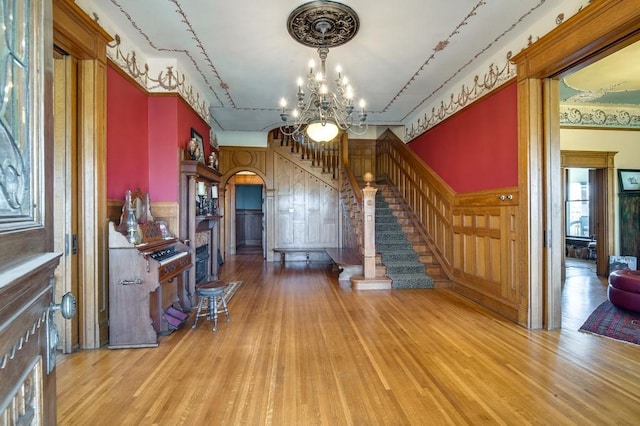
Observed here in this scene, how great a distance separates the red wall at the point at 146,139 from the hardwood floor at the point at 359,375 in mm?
1827

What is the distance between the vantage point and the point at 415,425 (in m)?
1.94

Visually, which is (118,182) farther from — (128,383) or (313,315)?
(313,315)

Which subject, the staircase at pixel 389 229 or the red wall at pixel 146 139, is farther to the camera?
the staircase at pixel 389 229

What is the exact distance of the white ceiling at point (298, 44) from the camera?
3.19m

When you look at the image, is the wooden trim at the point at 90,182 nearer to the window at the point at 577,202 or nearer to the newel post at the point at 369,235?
the newel post at the point at 369,235

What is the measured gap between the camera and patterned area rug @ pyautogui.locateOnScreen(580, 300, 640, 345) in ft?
10.9

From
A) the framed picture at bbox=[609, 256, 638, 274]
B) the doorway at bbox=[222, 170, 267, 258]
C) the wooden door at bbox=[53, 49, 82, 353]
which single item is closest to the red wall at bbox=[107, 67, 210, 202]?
the wooden door at bbox=[53, 49, 82, 353]

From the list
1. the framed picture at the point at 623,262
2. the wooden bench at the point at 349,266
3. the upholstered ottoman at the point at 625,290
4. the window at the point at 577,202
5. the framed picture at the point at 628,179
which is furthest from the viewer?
the window at the point at 577,202

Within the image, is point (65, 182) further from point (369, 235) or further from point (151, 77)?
point (369, 235)

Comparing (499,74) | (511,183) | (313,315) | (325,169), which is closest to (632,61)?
(499,74)

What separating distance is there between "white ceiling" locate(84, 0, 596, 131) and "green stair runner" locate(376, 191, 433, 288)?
2.60 meters

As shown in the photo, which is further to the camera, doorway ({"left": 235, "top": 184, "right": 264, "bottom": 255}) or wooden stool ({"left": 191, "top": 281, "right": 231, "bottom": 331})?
doorway ({"left": 235, "top": 184, "right": 264, "bottom": 255})

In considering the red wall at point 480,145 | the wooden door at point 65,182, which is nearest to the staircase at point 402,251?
the red wall at point 480,145

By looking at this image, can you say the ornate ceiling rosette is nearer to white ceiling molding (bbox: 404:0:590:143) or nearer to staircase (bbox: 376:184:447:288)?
white ceiling molding (bbox: 404:0:590:143)
